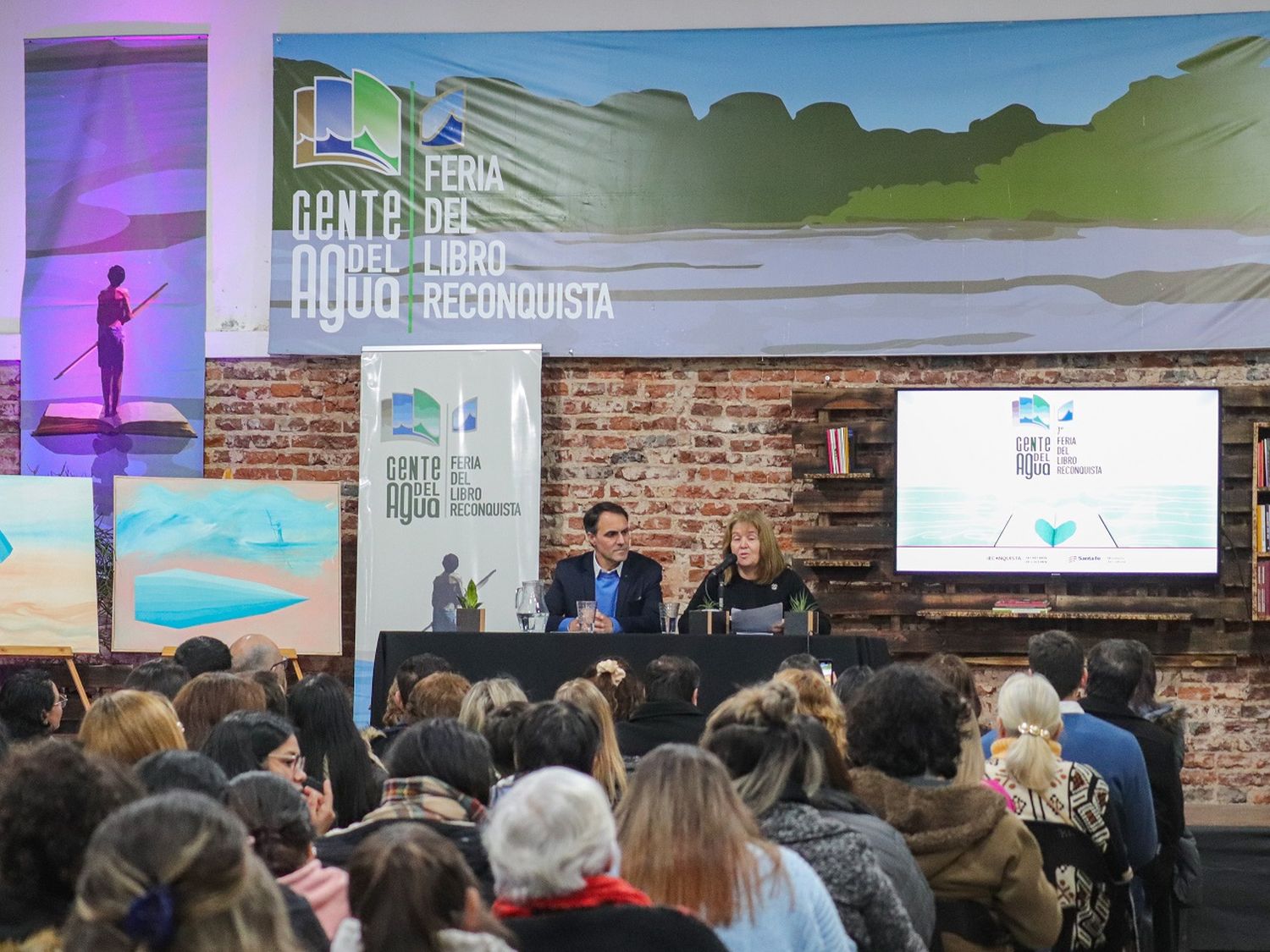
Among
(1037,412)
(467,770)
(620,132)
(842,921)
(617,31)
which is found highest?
(617,31)

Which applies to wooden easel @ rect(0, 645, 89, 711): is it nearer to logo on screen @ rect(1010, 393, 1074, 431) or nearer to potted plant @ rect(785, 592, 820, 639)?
potted plant @ rect(785, 592, 820, 639)

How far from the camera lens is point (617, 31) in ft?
26.6

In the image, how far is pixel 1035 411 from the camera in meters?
7.64

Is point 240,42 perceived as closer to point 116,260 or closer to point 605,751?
point 116,260

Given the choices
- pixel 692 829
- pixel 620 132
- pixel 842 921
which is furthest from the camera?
pixel 620 132

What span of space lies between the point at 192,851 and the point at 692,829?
0.83 metres

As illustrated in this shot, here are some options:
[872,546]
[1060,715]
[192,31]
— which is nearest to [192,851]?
[1060,715]

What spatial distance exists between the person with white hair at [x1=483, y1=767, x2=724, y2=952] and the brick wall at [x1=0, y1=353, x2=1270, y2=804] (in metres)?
6.12

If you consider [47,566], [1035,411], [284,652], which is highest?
[1035,411]

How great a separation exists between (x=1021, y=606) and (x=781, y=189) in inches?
97.7

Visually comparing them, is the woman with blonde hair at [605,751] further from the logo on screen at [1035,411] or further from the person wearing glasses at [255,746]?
the logo on screen at [1035,411]

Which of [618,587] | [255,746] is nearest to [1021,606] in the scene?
[618,587]

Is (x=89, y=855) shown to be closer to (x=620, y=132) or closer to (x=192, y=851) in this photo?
(x=192, y=851)

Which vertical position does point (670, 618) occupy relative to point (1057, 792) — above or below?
above
